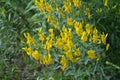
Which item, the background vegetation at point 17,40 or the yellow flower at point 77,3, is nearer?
the yellow flower at point 77,3

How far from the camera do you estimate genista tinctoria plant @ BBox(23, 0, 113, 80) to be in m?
3.18

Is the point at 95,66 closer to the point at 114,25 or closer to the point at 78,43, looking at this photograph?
the point at 78,43

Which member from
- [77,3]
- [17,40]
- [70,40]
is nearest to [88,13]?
[77,3]

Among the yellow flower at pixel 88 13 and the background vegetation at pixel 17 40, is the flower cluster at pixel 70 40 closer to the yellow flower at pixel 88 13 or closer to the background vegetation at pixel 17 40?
the yellow flower at pixel 88 13

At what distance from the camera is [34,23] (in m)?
4.73

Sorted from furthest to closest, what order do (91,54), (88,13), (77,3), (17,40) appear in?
(17,40), (88,13), (77,3), (91,54)

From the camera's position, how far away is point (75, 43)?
340 centimetres

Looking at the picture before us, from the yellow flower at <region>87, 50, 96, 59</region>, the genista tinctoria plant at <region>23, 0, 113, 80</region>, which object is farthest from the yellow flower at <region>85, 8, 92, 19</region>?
the yellow flower at <region>87, 50, 96, 59</region>

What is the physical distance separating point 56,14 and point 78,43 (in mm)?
627

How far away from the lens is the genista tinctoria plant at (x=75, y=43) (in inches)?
125

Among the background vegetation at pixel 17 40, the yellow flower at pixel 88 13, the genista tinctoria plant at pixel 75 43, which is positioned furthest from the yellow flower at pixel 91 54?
the background vegetation at pixel 17 40

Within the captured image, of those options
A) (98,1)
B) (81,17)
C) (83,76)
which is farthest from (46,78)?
(98,1)

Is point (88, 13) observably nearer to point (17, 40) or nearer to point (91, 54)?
point (91, 54)

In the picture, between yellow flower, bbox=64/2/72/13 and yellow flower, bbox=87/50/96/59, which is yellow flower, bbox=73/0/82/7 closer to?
yellow flower, bbox=64/2/72/13
